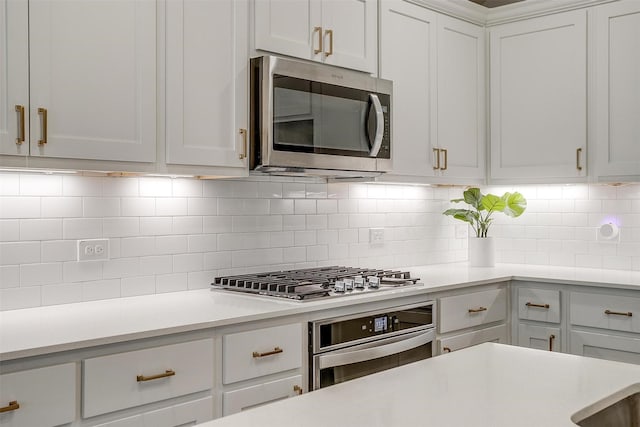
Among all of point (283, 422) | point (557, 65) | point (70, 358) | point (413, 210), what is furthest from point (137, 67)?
point (557, 65)

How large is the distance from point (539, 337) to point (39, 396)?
100 inches

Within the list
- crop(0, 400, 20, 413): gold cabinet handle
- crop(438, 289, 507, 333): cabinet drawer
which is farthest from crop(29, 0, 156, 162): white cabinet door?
crop(438, 289, 507, 333): cabinet drawer

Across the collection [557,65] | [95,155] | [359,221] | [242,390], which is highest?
[557,65]

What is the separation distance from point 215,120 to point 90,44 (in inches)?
22.3

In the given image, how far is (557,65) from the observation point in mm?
3736

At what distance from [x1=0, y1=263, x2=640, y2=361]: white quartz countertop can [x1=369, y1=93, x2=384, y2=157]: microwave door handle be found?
0.68m

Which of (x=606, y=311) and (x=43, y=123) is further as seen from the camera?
(x=606, y=311)

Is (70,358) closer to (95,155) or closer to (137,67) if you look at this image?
(95,155)

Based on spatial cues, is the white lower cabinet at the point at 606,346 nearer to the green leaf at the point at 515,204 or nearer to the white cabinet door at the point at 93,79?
the green leaf at the point at 515,204

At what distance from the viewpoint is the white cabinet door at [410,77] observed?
339 cm

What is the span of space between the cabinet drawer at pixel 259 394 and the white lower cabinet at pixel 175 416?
0.08 m

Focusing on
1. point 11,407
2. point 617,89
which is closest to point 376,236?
point 617,89

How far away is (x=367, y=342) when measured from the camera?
2719mm

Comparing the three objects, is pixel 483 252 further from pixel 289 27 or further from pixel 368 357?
pixel 289 27
